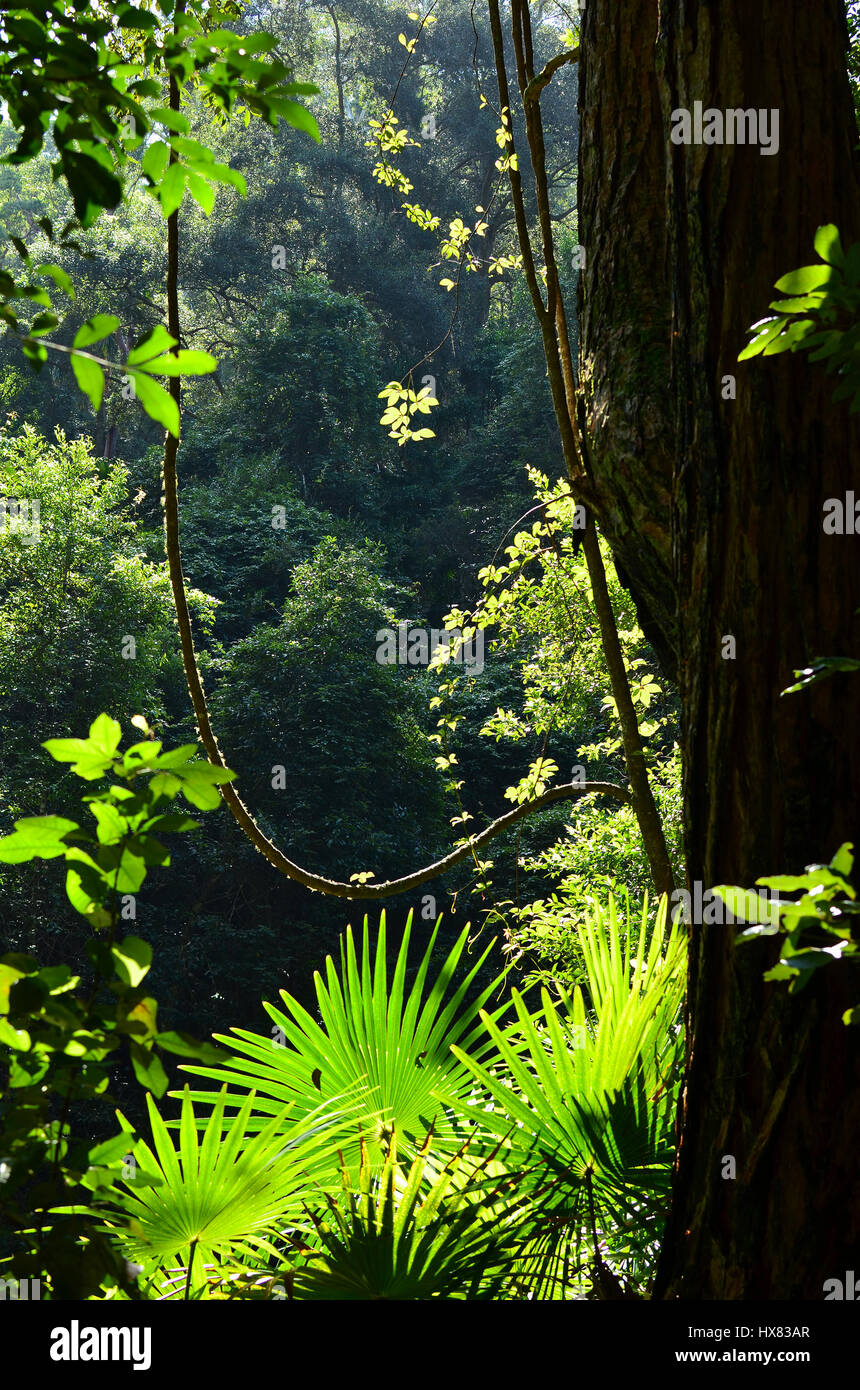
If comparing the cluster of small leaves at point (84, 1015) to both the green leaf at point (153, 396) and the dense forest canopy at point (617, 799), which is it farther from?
the green leaf at point (153, 396)

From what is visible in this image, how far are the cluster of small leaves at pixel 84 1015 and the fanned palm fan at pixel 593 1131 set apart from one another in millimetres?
746

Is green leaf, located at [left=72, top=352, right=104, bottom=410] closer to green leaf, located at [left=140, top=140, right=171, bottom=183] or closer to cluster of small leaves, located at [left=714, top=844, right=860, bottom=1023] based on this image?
green leaf, located at [left=140, top=140, right=171, bottom=183]

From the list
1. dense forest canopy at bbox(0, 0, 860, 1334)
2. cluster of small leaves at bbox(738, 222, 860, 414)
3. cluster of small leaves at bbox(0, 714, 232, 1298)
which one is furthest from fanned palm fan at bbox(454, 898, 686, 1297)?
cluster of small leaves at bbox(738, 222, 860, 414)

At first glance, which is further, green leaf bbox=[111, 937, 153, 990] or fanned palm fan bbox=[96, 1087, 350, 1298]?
fanned palm fan bbox=[96, 1087, 350, 1298]

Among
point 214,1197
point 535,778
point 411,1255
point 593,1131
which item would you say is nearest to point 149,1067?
point 411,1255

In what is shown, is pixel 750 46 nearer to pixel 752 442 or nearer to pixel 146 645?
pixel 752 442

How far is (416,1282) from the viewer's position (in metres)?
1.12

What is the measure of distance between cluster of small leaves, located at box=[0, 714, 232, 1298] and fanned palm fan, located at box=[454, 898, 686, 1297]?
0.75 meters

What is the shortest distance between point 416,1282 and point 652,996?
57 centimetres

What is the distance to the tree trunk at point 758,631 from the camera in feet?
3.31

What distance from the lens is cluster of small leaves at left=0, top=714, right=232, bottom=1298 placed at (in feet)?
2.05

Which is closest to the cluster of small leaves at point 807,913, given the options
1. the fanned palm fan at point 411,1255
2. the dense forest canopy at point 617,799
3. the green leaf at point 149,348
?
the dense forest canopy at point 617,799
